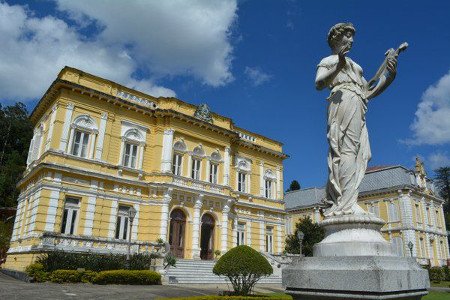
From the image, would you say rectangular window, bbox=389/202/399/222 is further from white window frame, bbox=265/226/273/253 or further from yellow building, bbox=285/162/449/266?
white window frame, bbox=265/226/273/253

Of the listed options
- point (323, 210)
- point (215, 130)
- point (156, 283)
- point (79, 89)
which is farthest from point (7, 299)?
point (215, 130)

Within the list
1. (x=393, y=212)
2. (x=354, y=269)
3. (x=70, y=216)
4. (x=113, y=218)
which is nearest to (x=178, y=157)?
(x=113, y=218)

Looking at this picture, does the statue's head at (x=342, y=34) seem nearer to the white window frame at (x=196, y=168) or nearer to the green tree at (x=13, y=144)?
the white window frame at (x=196, y=168)

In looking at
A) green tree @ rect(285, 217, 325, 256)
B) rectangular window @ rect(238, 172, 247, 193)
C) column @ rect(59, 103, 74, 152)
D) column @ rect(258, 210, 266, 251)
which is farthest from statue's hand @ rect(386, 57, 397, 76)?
green tree @ rect(285, 217, 325, 256)

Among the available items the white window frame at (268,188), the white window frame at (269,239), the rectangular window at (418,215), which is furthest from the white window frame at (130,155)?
the rectangular window at (418,215)

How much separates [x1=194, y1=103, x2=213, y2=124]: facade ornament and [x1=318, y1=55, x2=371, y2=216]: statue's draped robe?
883 inches

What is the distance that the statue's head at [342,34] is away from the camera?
5184 mm

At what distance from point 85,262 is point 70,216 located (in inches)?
175

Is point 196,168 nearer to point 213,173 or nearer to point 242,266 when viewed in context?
point 213,173

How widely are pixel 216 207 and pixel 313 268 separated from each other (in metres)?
23.2

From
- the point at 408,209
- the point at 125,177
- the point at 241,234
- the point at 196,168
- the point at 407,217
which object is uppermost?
the point at 196,168

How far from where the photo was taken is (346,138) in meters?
5.00

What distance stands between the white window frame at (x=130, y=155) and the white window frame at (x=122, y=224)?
283 centimetres

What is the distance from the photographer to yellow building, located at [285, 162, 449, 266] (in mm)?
39062
